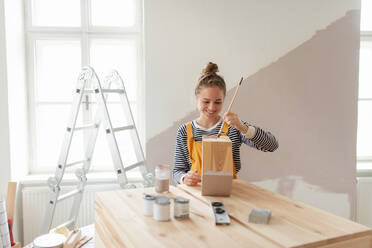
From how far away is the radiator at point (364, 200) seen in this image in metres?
2.92

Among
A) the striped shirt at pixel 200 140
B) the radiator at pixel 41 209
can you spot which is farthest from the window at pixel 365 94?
the radiator at pixel 41 209

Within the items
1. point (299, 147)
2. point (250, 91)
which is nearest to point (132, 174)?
point (250, 91)

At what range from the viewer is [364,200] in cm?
294

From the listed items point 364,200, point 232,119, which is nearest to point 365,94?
point 364,200

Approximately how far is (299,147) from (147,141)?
1274 mm

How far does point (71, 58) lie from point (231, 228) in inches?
94.6

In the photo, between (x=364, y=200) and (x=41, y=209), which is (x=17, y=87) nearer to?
(x=41, y=209)

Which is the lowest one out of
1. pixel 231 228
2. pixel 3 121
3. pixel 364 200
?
pixel 364 200

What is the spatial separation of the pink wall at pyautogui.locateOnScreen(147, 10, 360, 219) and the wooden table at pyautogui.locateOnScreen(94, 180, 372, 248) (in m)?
1.49

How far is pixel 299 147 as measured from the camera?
109 inches

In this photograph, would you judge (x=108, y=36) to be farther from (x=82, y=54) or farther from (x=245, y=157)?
(x=245, y=157)

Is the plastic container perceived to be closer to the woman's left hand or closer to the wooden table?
the wooden table

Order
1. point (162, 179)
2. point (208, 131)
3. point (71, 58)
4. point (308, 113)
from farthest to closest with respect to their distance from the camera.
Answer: point (71, 58)
point (308, 113)
point (208, 131)
point (162, 179)

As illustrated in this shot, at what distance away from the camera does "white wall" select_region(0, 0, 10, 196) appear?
7.80ft
